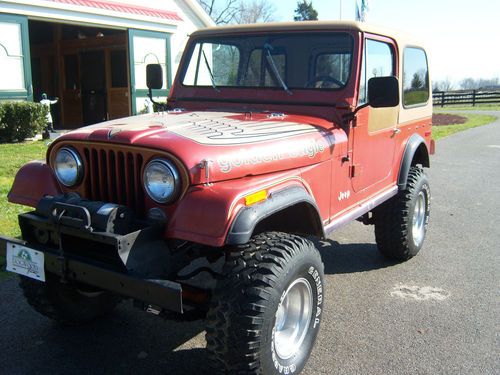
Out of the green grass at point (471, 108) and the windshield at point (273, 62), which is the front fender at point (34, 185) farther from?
the green grass at point (471, 108)

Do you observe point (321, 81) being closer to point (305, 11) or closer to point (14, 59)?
point (14, 59)

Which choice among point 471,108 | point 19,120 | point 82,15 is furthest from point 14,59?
point 471,108

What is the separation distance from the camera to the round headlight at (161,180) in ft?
8.61

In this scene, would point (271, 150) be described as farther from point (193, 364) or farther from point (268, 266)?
point (193, 364)

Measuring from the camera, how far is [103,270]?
254 cm

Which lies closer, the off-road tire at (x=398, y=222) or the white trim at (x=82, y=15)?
the off-road tire at (x=398, y=222)

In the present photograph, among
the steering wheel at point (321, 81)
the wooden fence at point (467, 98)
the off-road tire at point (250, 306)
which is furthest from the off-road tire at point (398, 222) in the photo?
the wooden fence at point (467, 98)

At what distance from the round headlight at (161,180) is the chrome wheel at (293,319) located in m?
0.88

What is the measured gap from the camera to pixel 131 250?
2.52 metres

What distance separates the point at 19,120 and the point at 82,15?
3.40 meters

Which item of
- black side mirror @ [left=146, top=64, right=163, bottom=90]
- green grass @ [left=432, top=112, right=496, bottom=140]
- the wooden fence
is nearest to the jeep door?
black side mirror @ [left=146, top=64, right=163, bottom=90]

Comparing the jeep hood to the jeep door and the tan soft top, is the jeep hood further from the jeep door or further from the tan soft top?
the tan soft top

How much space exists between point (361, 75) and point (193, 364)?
7.76 feet

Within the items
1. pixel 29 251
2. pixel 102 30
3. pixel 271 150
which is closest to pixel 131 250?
pixel 29 251
